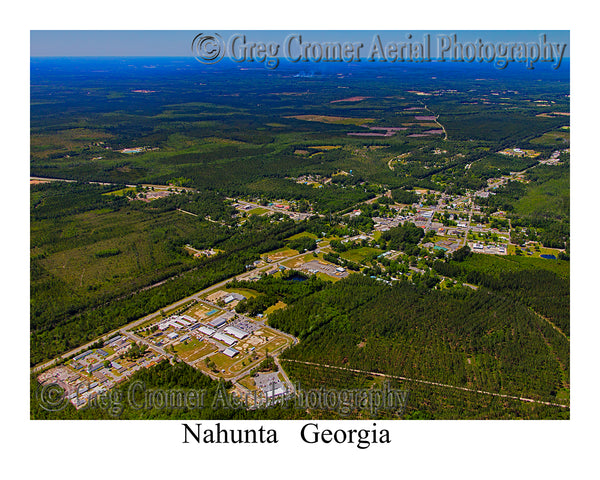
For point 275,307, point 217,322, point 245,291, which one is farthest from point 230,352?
point 245,291

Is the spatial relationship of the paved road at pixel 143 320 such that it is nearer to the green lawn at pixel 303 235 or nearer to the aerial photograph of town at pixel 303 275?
the aerial photograph of town at pixel 303 275

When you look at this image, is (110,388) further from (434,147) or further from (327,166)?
(434,147)

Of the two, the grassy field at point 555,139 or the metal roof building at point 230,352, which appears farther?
the grassy field at point 555,139

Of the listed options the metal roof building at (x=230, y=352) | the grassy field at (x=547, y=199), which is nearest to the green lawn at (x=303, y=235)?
the metal roof building at (x=230, y=352)

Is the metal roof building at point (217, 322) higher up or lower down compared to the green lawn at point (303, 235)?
lower down

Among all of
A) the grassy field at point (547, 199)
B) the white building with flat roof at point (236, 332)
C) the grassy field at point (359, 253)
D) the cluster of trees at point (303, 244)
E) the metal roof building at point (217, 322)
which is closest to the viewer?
the white building with flat roof at point (236, 332)

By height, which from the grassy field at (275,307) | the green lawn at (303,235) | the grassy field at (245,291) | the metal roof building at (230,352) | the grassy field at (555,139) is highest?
the grassy field at (555,139)

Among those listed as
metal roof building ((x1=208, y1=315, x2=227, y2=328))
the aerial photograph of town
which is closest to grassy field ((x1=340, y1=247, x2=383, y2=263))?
the aerial photograph of town

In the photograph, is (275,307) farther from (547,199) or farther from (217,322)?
(547,199)
